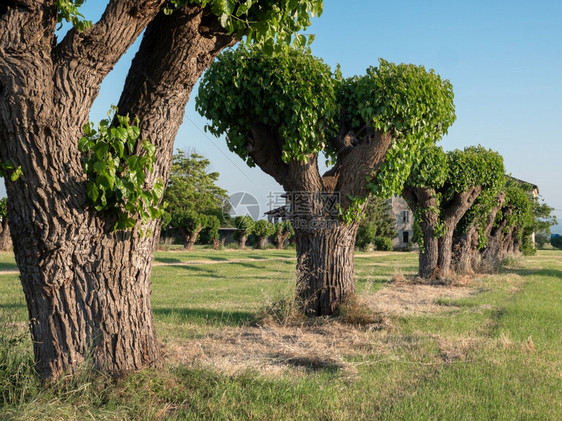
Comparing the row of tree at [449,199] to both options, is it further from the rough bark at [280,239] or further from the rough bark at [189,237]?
the rough bark at [280,239]

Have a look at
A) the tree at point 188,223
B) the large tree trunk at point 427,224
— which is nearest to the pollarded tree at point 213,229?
the tree at point 188,223

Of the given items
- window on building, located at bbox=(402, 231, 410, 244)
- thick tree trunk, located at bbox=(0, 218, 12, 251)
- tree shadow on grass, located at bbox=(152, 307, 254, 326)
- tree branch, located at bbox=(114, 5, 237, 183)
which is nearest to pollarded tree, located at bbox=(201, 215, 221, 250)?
thick tree trunk, located at bbox=(0, 218, 12, 251)

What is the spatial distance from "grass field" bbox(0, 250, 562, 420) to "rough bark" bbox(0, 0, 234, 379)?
0.36 m

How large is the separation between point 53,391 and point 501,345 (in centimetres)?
565

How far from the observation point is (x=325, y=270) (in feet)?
29.3

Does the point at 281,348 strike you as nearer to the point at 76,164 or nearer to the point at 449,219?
the point at 76,164

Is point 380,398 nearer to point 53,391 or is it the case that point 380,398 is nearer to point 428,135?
point 53,391

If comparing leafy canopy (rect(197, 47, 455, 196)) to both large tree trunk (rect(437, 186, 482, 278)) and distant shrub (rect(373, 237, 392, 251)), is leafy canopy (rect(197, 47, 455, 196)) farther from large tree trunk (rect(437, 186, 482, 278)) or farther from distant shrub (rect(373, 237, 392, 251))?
distant shrub (rect(373, 237, 392, 251))

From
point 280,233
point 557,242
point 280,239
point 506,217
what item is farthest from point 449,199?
point 557,242

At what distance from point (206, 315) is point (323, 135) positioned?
402 centimetres

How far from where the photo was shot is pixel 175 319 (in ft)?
28.2

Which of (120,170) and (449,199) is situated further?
(449,199)

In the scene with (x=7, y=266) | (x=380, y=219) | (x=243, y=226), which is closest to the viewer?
(x=7, y=266)

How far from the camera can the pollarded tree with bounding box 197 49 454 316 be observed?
27.3 ft
